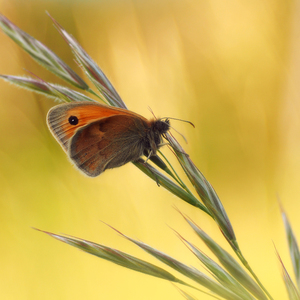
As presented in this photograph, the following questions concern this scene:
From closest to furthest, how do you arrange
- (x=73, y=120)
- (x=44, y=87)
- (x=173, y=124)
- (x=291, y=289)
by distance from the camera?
1. (x=291, y=289)
2. (x=44, y=87)
3. (x=73, y=120)
4. (x=173, y=124)

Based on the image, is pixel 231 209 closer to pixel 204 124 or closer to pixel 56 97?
pixel 204 124

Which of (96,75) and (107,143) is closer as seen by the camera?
(96,75)

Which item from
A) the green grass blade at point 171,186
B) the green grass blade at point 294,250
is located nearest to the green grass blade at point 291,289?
the green grass blade at point 294,250

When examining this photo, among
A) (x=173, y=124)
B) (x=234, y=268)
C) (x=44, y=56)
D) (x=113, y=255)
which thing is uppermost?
(x=173, y=124)

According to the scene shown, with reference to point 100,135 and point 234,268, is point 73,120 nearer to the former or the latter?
point 100,135

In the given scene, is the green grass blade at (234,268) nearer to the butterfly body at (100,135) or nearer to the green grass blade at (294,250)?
the green grass blade at (294,250)

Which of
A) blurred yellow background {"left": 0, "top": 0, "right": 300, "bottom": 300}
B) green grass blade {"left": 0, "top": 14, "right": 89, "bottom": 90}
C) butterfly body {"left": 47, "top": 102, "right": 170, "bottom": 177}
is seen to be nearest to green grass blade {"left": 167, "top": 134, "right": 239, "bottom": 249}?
butterfly body {"left": 47, "top": 102, "right": 170, "bottom": 177}

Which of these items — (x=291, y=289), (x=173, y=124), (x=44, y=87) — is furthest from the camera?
(x=173, y=124)

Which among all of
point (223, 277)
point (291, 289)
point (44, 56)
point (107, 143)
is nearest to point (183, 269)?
point (223, 277)
